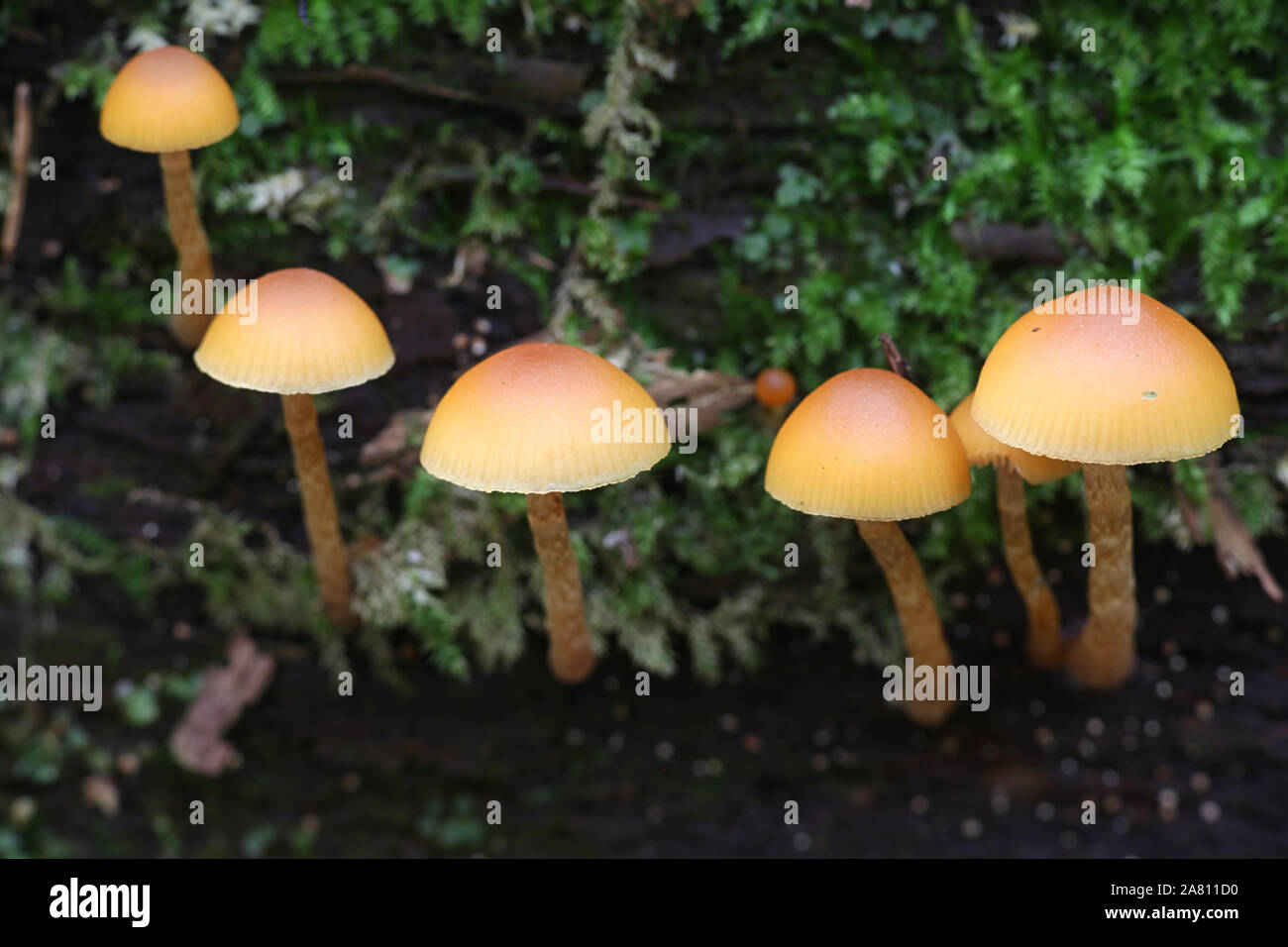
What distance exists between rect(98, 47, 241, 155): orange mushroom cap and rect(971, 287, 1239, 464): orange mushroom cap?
2245 mm

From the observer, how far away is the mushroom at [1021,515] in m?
2.60

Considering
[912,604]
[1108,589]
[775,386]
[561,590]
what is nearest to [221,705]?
[561,590]

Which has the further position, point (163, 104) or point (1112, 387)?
point (163, 104)

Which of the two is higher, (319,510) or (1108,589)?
(319,510)

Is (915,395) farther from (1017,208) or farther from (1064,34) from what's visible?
(1064,34)

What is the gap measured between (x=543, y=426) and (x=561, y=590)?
0.77 metres

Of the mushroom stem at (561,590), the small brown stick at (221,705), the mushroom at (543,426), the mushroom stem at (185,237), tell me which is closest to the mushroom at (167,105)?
the mushroom stem at (185,237)

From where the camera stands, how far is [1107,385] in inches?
83.3

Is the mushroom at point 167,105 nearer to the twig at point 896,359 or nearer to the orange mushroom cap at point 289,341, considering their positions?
the orange mushroom cap at point 289,341

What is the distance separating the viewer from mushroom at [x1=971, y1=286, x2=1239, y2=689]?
2.11 meters

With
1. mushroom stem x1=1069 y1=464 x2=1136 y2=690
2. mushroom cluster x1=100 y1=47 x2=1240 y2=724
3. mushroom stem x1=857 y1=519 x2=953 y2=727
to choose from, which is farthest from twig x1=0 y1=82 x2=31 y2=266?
mushroom stem x1=1069 y1=464 x2=1136 y2=690

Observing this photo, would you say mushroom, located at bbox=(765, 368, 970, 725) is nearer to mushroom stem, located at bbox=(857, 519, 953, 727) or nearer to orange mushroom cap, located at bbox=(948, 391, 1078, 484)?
orange mushroom cap, located at bbox=(948, 391, 1078, 484)

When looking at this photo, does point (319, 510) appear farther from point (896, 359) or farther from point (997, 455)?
point (997, 455)

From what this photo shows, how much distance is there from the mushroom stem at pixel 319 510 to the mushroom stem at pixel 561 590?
0.66 meters
